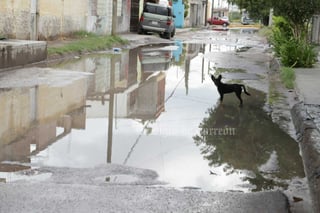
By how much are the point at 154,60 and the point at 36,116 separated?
11215mm

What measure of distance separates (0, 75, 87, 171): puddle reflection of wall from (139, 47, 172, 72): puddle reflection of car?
17.4ft

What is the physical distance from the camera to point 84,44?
2191 centimetres

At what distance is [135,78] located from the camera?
14.6 metres

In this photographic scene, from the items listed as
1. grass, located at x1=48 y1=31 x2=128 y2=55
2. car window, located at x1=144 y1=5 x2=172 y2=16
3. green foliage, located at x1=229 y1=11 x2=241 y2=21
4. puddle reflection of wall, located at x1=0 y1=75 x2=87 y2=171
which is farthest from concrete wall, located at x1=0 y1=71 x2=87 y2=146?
green foliage, located at x1=229 y1=11 x2=241 y2=21

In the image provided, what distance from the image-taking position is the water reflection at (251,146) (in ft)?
21.2

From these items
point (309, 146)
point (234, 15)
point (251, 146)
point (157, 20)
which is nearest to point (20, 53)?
point (251, 146)

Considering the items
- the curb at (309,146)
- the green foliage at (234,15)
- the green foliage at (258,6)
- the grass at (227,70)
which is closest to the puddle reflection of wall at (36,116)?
the curb at (309,146)

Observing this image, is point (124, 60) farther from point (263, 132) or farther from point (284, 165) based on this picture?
point (284, 165)

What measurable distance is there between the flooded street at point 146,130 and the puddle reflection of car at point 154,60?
2.34m

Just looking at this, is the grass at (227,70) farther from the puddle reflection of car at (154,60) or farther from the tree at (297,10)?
the tree at (297,10)

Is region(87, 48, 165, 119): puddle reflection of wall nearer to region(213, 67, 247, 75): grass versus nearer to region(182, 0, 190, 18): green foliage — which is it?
region(213, 67, 247, 75): grass

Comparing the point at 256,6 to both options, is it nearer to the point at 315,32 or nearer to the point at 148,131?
the point at 315,32

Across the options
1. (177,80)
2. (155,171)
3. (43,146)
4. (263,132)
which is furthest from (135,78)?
(155,171)

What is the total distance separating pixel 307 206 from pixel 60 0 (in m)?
20.2
